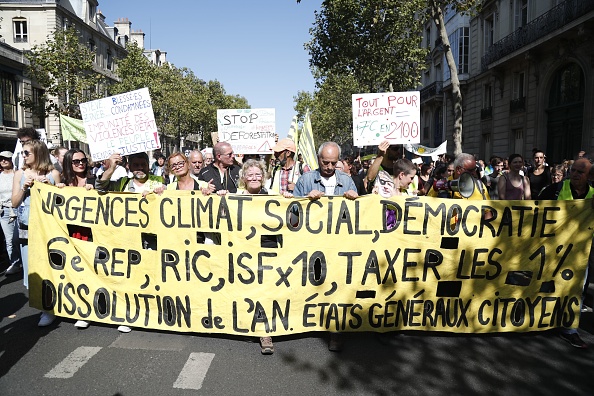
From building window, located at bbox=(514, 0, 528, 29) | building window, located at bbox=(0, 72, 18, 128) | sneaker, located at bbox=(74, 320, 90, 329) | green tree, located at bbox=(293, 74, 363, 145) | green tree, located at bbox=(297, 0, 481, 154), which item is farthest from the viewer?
green tree, located at bbox=(293, 74, 363, 145)

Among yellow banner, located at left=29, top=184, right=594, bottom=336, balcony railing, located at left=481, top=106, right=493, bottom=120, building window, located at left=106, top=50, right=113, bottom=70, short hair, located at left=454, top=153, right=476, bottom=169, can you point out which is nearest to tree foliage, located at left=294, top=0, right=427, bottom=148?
balcony railing, located at left=481, top=106, right=493, bottom=120

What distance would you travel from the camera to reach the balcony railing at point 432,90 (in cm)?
3444

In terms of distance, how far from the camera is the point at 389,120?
6.18 meters

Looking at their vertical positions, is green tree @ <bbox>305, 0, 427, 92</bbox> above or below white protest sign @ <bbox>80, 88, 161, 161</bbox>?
above

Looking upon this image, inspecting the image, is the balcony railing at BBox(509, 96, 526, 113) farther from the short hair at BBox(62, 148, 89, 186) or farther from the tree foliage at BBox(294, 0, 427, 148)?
the short hair at BBox(62, 148, 89, 186)

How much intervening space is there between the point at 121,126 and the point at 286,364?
132 inches

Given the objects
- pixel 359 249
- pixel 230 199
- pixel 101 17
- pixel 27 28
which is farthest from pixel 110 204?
pixel 101 17

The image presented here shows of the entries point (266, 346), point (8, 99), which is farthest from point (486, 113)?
point (8, 99)

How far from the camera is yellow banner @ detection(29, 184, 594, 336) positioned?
4.33 m

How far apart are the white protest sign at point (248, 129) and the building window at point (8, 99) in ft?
86.3

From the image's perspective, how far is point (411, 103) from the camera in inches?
244

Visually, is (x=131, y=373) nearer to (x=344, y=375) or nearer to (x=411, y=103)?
(x=344, y=375)

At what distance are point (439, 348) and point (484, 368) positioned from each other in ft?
1.53

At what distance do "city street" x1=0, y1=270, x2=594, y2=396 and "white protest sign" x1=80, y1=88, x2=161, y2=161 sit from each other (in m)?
2.02
